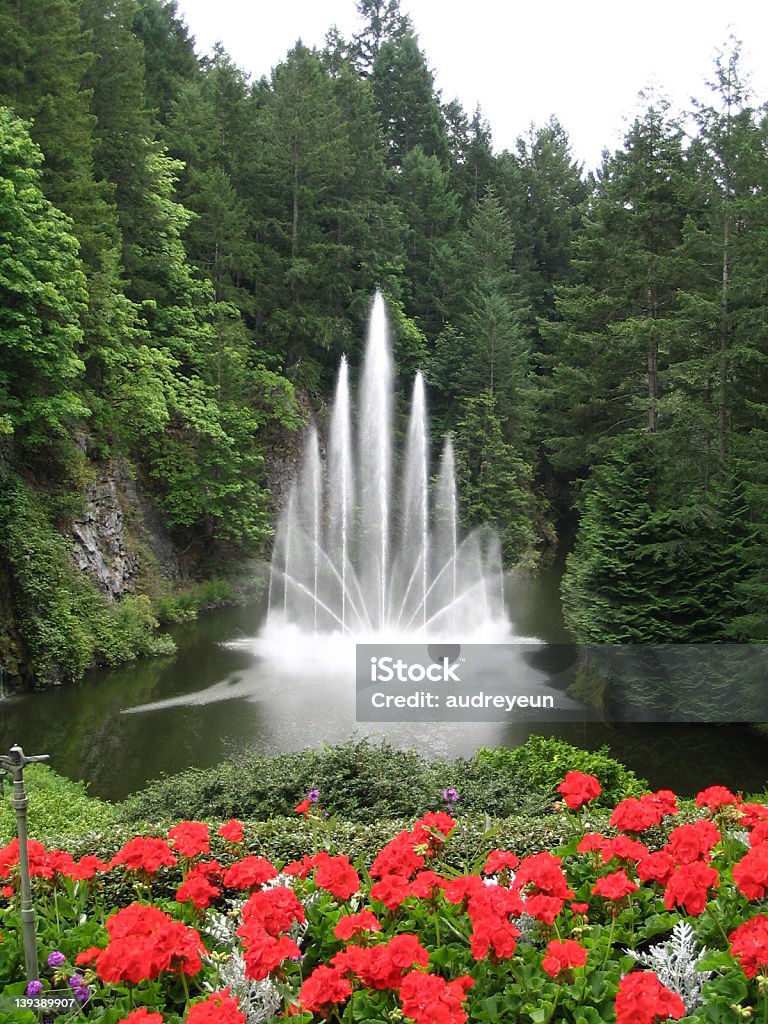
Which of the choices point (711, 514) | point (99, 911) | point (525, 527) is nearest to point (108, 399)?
point (711, 514)

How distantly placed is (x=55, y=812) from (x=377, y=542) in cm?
1638

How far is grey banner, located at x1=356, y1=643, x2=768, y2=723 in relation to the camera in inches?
483

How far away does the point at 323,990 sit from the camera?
2430 millimetres

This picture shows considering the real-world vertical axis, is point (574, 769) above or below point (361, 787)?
below

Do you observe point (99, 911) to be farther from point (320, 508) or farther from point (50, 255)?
point (320, 508)

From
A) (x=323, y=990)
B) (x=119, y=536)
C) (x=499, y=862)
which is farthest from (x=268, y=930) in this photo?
(x=119, y=536)

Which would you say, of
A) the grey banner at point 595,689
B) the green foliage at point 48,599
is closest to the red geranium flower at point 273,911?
the grey banner at point 595,689

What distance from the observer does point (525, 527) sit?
2928 centimetres

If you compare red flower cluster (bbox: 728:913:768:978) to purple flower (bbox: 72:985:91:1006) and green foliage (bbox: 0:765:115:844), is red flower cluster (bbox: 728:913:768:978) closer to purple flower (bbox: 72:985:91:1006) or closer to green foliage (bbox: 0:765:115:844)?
purple flower (bbox: 72:985:91:1006)

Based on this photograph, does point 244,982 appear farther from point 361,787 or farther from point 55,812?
point 55,812

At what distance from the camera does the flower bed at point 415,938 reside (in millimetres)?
2482

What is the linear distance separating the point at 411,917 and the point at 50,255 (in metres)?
15.0

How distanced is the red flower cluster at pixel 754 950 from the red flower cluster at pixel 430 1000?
2.68 feet

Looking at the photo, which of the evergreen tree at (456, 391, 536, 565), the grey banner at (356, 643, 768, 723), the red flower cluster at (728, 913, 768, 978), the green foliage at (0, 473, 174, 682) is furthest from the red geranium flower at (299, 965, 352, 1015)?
the evergreen tree at (456, 391, 536, 565)
